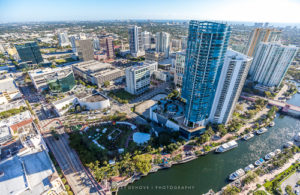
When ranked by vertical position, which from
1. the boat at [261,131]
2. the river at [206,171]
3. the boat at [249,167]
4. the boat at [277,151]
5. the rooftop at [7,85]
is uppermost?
the rooftop at [7,85]

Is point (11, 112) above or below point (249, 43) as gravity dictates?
Answer: below

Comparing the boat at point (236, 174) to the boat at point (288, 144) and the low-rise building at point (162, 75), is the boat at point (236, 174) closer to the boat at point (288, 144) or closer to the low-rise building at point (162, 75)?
the boat at point (288, 144)

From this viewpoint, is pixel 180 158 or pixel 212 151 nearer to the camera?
pixel 180 158

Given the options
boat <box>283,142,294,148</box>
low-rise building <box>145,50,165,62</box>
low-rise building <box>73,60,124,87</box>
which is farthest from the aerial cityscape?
low-rise building <box>145,50,165,62</box>

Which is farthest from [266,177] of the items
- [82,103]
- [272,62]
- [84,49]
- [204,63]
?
[84,49]

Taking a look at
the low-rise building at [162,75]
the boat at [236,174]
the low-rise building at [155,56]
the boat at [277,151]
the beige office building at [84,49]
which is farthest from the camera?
the low-rise building at [155,56]

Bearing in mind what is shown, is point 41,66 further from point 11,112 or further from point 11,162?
point 11,162

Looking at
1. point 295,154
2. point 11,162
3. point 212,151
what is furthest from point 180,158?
point 11,162

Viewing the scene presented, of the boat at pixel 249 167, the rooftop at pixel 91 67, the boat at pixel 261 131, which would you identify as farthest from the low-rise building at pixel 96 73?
the boat at pixel 261 131
